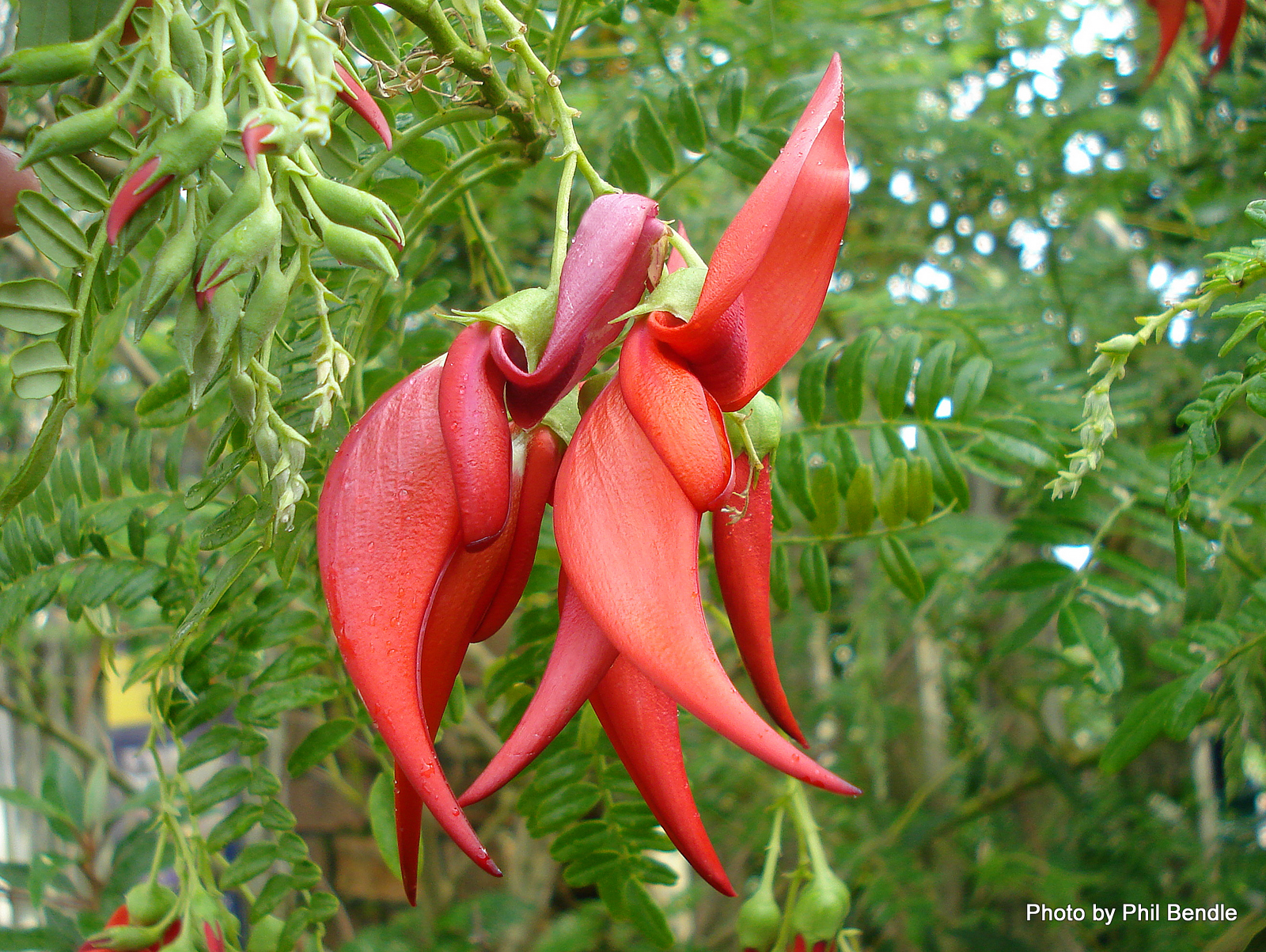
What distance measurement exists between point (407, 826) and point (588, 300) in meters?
0.21

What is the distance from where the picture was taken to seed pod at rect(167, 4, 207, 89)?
370mm

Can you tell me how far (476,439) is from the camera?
0.36 metres

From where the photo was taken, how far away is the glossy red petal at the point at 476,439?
0.35 m

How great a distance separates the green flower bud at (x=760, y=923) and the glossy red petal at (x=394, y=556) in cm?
43

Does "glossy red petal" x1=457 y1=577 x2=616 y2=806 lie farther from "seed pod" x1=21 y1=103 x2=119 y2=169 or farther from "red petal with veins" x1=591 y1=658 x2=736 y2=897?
"seed pod" x1=21 y1=103 x2=119 y2=169

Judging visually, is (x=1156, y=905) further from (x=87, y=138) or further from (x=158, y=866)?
(x=87, y=138)

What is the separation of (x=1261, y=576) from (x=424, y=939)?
95cm

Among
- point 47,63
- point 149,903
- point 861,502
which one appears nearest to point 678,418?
point 47,63

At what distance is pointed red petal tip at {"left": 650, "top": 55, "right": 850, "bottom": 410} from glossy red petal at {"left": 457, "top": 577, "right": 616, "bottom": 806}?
0.10 metres

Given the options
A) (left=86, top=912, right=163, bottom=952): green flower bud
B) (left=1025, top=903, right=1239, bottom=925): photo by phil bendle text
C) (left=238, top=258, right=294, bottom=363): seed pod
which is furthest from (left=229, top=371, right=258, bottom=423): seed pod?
(left=1025, top=903, right=1239, bottom=925): photo by phil bendle text

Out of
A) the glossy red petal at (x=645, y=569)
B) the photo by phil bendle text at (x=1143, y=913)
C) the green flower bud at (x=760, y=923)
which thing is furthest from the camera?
the photo by phil bendle text at (x=1143, y=913)

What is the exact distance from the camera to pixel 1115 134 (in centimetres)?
135

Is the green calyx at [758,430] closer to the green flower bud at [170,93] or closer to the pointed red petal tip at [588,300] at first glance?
the pointed red petal tip at [588,300]

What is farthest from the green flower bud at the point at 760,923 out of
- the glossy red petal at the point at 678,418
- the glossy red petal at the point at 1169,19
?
the glossy red petal at the point at 1169,19
